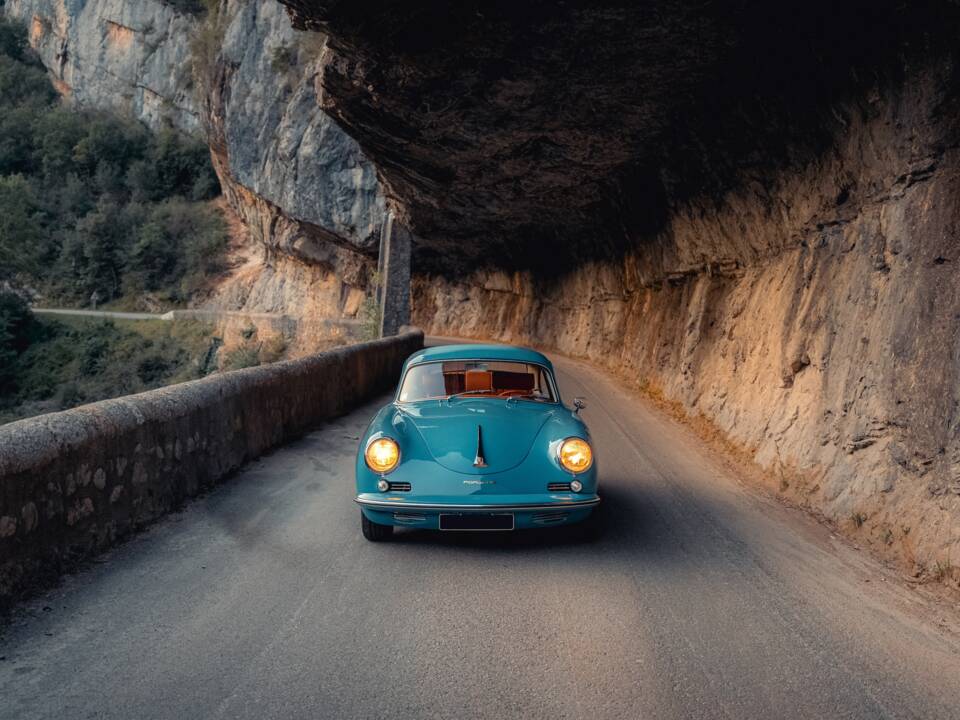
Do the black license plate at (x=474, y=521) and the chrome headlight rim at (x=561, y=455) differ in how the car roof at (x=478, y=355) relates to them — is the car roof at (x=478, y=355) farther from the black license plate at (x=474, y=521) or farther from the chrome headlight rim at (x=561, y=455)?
the black license plate at (x=474, y=521)

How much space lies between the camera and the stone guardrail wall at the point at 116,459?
3.78m

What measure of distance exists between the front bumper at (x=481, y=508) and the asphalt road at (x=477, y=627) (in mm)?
239

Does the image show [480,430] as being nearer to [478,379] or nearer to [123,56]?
[478,379]

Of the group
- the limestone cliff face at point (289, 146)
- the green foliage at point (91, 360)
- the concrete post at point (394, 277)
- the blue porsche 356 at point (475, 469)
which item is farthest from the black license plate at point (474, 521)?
the limestone cliff face at point (289, 146)

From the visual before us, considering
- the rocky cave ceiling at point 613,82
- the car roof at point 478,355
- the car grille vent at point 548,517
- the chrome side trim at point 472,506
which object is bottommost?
the car grille vent at point 548,517

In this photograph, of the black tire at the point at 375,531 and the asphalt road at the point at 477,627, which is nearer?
the asphalt road at the point at 477,627

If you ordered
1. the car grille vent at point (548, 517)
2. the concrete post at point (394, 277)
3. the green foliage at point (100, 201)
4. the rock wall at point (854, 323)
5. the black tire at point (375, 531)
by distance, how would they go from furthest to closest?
the green foliage at point (100, 201) < the concrete post at point (394, 277) < the rock wall at point (854, 323) < the black tire at point (375, 531) < the car grille vent at point (548, 517)

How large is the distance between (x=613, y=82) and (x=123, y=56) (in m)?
64.4

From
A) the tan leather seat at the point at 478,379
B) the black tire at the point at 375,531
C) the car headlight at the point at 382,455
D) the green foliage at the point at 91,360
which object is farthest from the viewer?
the green foliage at the point at 91,360

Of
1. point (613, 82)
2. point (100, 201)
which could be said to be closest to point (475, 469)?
point (613, 82)

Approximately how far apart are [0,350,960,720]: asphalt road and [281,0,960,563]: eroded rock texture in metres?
1.30

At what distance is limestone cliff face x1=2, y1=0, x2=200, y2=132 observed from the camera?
191ft

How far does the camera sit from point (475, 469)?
469cm

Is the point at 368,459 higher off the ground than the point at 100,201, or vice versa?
the point at 100,201
